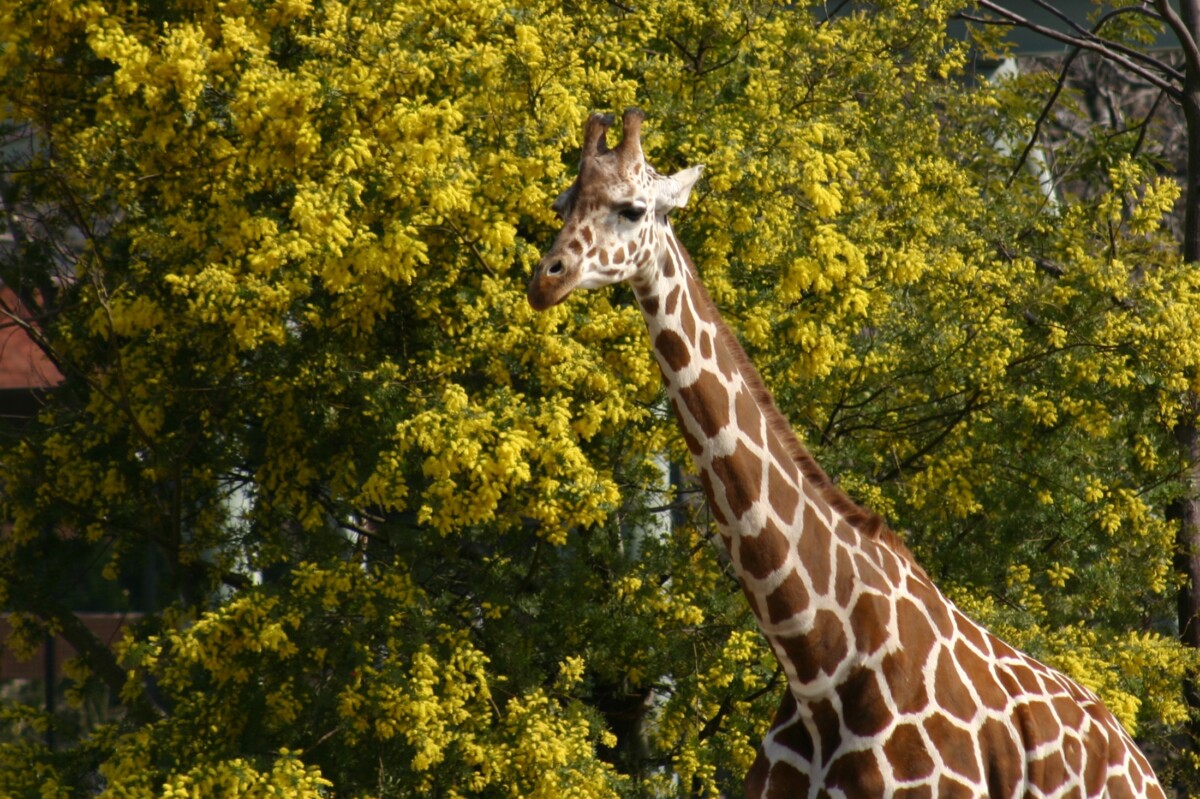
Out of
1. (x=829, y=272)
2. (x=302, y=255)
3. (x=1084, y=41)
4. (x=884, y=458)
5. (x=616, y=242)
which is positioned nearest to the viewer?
(x=616, y=242)

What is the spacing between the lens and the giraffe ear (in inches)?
Answer: 216

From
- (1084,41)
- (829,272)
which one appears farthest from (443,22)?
(1084,41)

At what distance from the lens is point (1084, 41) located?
38.1 ft

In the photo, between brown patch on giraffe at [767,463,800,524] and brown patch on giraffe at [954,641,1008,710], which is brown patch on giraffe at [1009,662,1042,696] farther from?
brown patch on giraffe at [767,463,800,524]

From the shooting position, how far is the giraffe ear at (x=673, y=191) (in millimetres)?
5496

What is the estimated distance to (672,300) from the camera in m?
5.54

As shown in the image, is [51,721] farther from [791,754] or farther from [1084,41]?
[1084,41]

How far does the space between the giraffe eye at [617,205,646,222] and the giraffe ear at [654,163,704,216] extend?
5.9 inches

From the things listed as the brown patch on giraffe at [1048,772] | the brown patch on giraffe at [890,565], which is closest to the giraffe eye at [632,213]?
the brown patch on giraffe at [890,565]

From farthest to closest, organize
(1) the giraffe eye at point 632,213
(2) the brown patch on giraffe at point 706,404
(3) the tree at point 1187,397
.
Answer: (3) the tree at point 1187,397 → (2) the brown patch on giraffe at point 706,404 → (1) the giraffe eye at point 632,213

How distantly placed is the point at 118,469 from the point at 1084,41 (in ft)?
24.9

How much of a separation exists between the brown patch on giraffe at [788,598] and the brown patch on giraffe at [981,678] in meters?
0.76

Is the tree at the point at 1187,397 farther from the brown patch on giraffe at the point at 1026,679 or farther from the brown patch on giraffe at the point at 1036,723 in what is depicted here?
the brown patch on giraffe at the point at 1036,723

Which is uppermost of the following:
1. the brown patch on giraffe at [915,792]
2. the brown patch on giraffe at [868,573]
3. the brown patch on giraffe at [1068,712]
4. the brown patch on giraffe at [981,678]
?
the brown patch on giraffe at [868,573]
